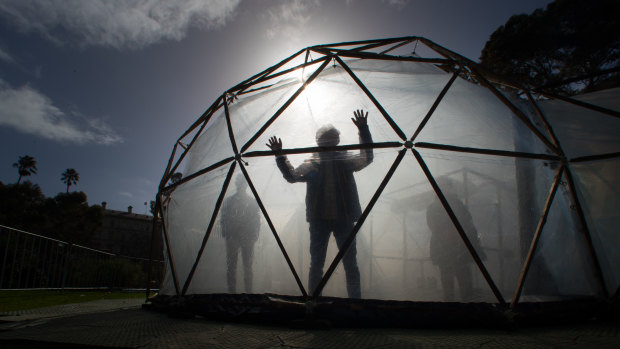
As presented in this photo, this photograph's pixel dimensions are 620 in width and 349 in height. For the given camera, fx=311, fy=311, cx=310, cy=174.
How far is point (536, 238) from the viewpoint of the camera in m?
3.23

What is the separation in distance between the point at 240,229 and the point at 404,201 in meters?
1.90

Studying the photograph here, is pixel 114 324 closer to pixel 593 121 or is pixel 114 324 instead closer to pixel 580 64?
pixel 593 121

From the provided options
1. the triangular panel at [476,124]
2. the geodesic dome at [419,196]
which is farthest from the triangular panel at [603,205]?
the triangular panel at [476,124]

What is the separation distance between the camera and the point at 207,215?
411 cm

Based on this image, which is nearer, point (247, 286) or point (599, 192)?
point (247, 286)

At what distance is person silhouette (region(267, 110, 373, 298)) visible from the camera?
319cm

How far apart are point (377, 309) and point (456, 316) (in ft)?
2.31

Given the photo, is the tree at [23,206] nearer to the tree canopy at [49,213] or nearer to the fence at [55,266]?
the tree canopy at [49,213]

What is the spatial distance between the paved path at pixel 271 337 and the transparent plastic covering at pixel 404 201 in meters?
0.52

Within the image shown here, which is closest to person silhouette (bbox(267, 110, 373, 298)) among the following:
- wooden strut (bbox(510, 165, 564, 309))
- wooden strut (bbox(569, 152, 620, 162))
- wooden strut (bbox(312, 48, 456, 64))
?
wooden strut (bbox(312, 48, 456, 64))

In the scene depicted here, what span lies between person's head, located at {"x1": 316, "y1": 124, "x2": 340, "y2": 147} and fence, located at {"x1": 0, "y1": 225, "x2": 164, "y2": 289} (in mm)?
4193

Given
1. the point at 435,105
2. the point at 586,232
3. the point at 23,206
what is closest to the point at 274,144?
the point at 435,105

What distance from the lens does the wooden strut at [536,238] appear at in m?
2.98

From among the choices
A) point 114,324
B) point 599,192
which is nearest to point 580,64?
point 599,192
